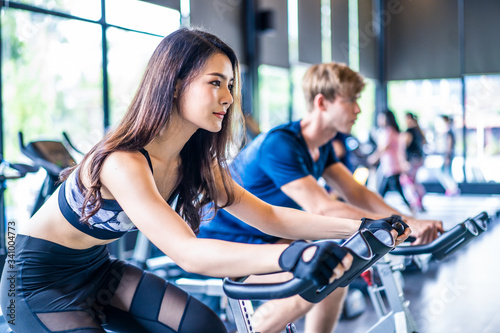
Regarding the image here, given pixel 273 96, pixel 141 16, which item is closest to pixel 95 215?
pixel 141 16

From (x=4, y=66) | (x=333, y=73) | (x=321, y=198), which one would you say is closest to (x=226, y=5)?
(x=4, y=66)

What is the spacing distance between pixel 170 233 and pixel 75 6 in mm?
4103

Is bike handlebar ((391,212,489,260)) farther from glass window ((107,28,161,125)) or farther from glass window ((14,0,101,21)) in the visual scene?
glass window ((107,28,161,125))

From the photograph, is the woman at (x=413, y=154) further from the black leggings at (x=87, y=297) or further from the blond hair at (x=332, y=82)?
the black leggings at (x=87, y=297)

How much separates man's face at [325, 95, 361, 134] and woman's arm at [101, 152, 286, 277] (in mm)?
1274

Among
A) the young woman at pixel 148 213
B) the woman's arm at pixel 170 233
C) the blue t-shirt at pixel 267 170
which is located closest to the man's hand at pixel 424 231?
the young woman at pixel 148 213

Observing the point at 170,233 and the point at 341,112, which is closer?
the point at 170,233

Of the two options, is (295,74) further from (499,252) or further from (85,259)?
(85,259)

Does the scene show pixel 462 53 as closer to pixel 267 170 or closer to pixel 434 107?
pixel 434 107

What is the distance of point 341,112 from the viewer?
2340 millimetres

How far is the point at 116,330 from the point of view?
1.46 metres

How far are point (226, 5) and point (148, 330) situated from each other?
223 inches

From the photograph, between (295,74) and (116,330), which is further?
(295,74)

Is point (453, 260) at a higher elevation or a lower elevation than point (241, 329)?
lower
